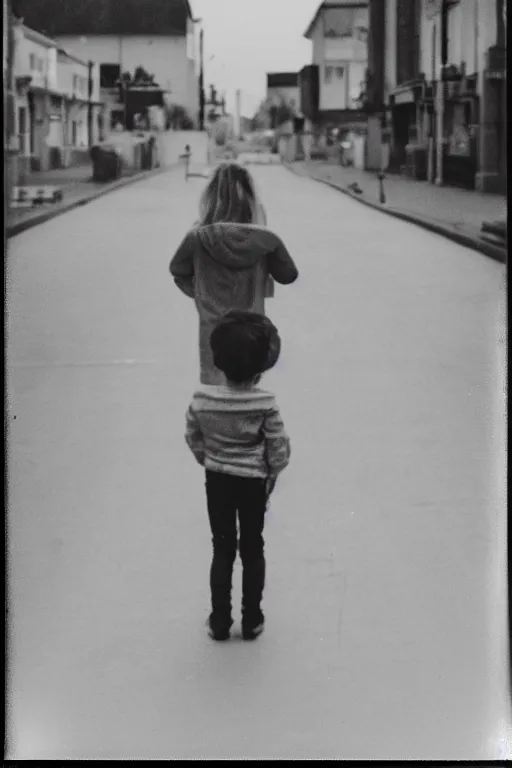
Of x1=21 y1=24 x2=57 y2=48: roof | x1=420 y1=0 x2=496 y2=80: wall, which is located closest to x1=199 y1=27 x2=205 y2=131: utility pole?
x1=21 y1=24 x2=57 y2=48: roof

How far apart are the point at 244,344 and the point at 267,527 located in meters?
0.79

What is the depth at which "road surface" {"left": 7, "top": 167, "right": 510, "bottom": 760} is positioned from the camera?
8.71ft

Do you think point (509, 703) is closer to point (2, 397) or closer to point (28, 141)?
point (2, 397)

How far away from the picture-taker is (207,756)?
2564mm

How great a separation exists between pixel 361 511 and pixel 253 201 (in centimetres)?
105

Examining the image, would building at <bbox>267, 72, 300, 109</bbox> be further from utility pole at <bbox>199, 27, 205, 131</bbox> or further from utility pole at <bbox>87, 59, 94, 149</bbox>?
utility pole at <bbox>87, 59, 94, 149</bbox>

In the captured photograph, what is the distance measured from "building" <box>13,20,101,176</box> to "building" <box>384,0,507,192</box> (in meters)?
0.88

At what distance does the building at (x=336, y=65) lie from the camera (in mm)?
3334

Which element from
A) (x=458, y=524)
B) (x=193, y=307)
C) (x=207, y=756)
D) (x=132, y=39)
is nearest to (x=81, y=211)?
(x=132, y=39)

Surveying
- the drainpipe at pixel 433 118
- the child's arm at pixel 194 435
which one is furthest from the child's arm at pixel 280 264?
the drainpipe at pixel 433 118

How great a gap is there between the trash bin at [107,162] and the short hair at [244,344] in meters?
1.04

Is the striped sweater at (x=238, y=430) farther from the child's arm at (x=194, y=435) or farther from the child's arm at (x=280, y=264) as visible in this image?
the child's arm at (x=280, y=264)

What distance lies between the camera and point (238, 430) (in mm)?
2900

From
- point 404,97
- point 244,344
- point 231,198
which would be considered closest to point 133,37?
point 231,198
